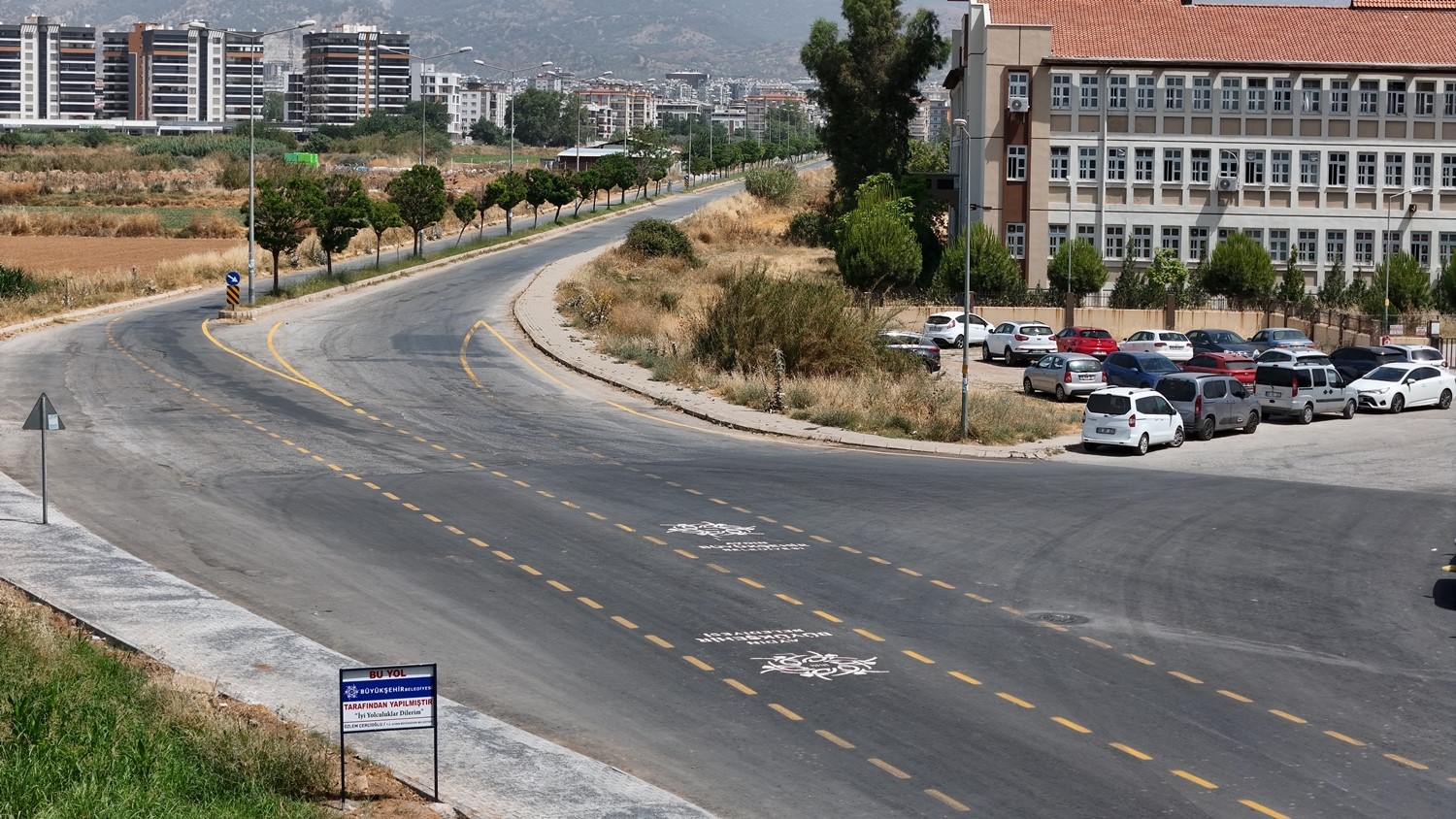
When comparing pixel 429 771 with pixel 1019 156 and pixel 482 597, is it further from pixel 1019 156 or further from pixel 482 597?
pixel 1019 156

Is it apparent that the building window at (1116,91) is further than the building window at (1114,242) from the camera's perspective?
No

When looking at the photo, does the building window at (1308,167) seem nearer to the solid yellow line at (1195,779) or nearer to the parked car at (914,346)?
the parked car at (914,346)

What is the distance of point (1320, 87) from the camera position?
71750 mm

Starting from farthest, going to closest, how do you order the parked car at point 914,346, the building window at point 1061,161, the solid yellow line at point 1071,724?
the building window at point 1061,161
the parked car at point 914,346
the solid yellow line at point 1071,724

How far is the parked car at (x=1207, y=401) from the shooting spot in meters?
41.4

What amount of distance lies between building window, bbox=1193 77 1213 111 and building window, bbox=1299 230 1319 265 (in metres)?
7.05

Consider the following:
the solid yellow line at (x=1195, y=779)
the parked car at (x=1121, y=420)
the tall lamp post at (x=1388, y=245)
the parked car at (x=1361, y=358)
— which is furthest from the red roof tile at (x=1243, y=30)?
the solid yellow line at (x=1195, y=779)

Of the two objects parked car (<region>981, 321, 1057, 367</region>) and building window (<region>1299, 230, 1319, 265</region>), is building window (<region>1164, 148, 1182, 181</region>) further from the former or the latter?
parked car (<region>981, 321, 1057, 367</region>)

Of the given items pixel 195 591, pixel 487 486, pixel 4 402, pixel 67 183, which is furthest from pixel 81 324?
pixel 67 183

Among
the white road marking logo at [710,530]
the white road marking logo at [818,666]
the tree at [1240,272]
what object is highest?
the tree at [1240,272]

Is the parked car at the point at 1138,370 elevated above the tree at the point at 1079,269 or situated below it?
below

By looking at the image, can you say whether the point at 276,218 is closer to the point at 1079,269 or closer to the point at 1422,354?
the point at 1079,269

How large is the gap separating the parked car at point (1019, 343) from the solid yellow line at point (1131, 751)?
4091 cm

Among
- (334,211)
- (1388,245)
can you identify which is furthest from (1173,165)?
(334,211)
